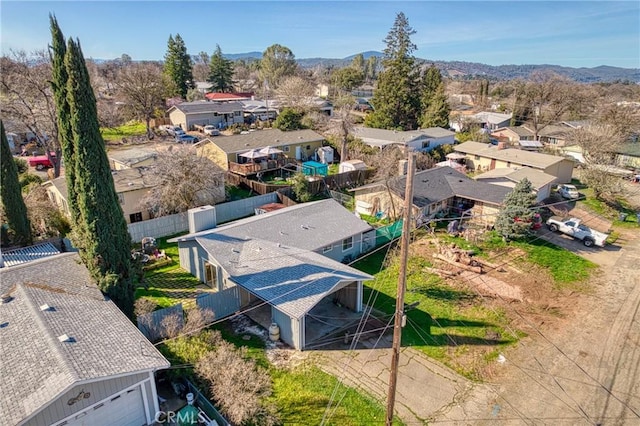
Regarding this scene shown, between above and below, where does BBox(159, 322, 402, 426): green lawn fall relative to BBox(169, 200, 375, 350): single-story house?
below

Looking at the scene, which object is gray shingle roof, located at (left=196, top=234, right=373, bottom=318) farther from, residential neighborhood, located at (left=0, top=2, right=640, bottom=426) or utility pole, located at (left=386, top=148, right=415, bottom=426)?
utility pole, located at (left=386, top=148, right=415, bottom=426)

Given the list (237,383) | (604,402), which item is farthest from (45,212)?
(604,402)

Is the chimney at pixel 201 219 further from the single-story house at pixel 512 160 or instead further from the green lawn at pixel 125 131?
the green lawn at pixel 125 131

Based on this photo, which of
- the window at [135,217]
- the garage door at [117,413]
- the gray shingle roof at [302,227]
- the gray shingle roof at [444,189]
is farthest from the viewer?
the gray shingle roof at [444,189]

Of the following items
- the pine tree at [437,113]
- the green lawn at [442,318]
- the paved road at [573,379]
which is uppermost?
the pine tree at [437,113]

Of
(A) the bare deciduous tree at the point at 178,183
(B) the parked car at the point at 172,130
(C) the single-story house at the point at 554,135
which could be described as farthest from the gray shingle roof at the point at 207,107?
(C) the single-story house at the point at 554,135

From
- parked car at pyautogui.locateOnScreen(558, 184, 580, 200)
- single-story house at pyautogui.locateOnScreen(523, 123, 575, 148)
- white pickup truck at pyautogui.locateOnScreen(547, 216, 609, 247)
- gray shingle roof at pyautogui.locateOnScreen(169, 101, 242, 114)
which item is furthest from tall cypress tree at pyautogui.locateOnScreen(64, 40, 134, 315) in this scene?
single-story house at pyautogui.locateOnScreen(523, 123, 575, 148)

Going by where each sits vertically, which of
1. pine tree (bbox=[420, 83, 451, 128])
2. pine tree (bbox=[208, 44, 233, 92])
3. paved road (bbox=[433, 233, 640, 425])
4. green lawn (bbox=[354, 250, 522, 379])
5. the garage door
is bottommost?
paved road (bbox=[433, 233, 640, 425])
